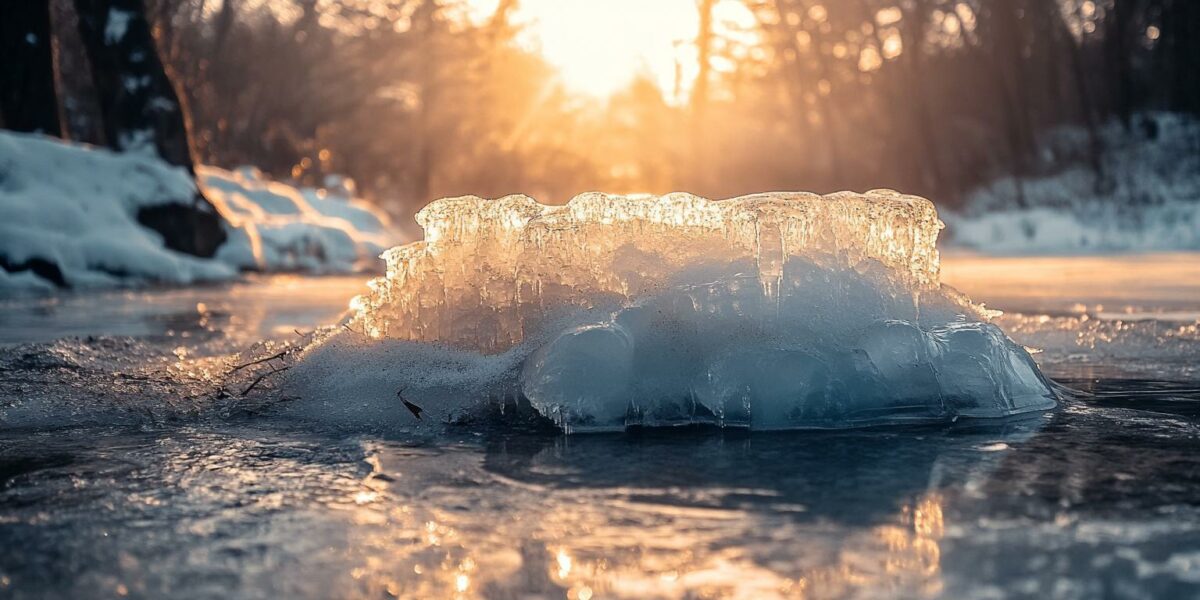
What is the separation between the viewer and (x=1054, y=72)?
24141mm

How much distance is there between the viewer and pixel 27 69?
10.8 m

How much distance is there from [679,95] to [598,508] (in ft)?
90.9

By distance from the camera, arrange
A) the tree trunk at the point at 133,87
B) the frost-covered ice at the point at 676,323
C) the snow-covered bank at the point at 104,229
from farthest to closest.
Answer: the tree trunk at the point at 133,87 → the snow-covered bank at the point at 104,229 → the frost-covered ice at the point at 676,323

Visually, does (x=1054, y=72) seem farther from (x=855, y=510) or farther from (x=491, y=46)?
(x=855, y=510)

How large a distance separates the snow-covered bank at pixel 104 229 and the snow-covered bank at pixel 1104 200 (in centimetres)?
1121

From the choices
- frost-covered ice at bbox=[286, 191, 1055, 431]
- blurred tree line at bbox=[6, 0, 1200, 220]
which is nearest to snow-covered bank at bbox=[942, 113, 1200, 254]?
blurred tree line at bbox=[6, 0, 1200, 220]

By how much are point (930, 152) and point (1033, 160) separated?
7.30 feet

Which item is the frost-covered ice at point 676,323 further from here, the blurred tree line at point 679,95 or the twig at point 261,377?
the blurred tree line at point 679,95

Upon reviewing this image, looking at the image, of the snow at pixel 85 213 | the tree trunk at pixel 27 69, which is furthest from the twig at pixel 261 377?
the tree trunk at pixel 27 69

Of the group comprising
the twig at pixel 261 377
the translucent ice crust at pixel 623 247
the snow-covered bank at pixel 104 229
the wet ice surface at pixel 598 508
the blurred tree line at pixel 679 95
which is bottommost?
the wet ice surface at pixel 598 508

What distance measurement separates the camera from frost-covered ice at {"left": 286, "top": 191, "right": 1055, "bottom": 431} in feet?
9.44

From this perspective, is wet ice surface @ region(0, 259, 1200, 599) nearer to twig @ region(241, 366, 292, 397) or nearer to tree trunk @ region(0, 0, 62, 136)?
→ twig @ region(241, 366, 292, 397)

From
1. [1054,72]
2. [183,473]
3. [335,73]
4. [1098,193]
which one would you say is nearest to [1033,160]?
[1054,72]

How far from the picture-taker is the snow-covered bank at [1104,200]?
17.3 metres
